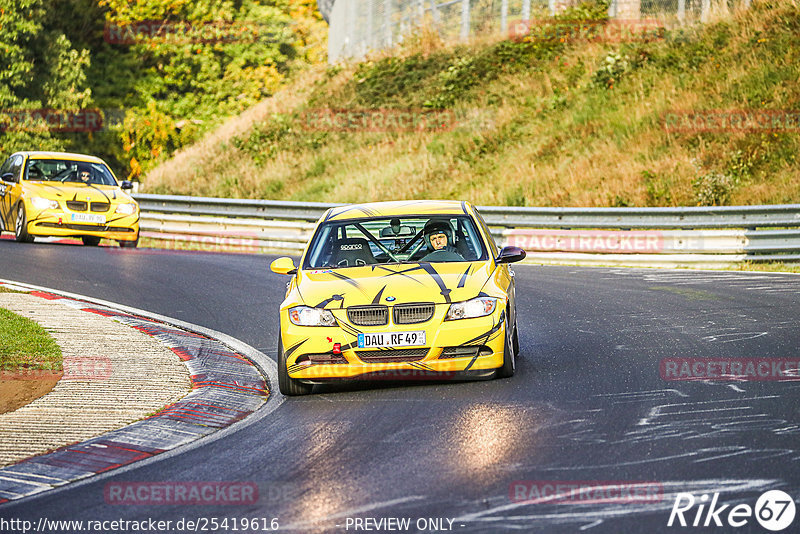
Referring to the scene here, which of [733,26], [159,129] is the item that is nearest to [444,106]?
[733,26]

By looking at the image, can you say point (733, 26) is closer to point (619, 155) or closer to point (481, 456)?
point (619, 155)

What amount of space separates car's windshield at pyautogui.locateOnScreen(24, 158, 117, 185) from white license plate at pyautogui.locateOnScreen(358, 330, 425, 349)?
14971mm

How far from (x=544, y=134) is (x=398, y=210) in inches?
773

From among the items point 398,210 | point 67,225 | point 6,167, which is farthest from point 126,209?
point 398,210

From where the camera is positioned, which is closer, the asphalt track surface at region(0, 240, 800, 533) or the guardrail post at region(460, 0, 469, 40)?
the asphalt track surface at region(0, 240, 800, 533)

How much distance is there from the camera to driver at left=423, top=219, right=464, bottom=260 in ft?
34.3

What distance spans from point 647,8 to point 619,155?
7.85 m

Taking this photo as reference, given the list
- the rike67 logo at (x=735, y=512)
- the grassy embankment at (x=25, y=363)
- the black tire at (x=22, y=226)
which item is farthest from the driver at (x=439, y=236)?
the black tire at (x=22, y=226)

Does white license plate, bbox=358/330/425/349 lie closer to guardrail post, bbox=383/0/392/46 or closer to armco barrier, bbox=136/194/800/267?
armco barrier, bbox=136/194/800/267

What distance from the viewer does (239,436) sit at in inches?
312

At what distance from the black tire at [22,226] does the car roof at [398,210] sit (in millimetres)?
12705

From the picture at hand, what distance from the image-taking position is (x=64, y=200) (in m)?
22.0

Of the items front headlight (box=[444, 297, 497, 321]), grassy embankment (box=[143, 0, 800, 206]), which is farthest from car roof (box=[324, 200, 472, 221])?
grassy embankment (box=[143, 0, 800, 206])

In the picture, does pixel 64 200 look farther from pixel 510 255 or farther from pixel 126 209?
pixel 510 255
